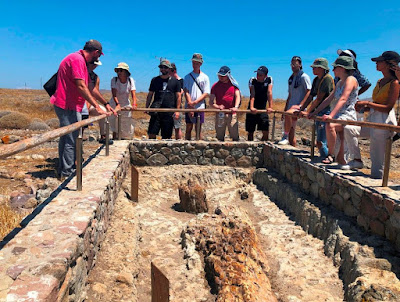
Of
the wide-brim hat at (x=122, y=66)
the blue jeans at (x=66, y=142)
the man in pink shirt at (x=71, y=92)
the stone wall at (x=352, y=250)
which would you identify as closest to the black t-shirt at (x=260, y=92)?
the stone wall at (x=352, y=250)

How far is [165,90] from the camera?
25.3 feet

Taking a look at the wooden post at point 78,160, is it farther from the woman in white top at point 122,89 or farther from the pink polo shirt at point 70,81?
the woman in white top at point 122,89

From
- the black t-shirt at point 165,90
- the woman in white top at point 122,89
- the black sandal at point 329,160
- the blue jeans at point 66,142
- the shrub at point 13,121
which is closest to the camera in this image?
the blue jeans at point 66,142

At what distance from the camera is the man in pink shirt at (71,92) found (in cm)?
468

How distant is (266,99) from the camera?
7.92 meters

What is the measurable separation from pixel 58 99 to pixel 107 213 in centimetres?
172

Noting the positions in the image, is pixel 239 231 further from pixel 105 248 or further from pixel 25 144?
pixel 25 144

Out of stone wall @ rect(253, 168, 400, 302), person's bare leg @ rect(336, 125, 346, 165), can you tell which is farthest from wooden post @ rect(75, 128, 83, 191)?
person's bare leg @ rect(336, 125, 346, 165)

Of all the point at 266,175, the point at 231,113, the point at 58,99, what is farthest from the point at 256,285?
the point at 231,113

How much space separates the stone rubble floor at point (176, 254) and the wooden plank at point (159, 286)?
50cm

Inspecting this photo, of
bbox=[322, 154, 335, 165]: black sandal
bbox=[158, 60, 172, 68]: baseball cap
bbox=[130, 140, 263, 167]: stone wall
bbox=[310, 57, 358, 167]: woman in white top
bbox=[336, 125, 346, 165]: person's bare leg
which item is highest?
bbox=[158, 60, 172, 68]: baseball cap

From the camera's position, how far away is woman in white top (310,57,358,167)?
4.91m

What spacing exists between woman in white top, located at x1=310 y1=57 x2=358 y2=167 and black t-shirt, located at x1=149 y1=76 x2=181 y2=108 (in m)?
3.24

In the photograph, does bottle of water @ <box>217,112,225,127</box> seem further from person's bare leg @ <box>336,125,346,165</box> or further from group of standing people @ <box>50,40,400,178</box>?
person's bare leg @ <box>336,125,346,165</box>
